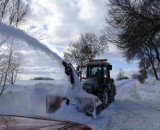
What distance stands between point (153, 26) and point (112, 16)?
104 inches

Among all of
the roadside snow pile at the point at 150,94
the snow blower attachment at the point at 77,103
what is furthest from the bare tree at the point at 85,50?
the snow blower attachment at the point at 77,103

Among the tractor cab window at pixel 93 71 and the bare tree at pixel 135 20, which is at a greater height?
the bare tree at pixel 135 20

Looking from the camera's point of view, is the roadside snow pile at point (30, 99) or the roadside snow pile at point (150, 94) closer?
the roadside snow pile at point (30, 99)

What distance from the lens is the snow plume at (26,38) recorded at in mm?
9164

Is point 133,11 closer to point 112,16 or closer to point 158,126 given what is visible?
point 112,16

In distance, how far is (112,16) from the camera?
19484mm

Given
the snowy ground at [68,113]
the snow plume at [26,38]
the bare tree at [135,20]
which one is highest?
the bare tree at [135,20]

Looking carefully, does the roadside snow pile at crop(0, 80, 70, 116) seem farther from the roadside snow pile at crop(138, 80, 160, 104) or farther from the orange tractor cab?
the roadside snow pile at crop(138, 80, 160, 104)

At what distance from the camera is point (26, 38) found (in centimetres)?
1007

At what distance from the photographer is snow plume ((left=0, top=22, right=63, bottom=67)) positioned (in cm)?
916

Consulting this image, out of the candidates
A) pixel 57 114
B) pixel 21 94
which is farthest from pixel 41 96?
pixel 57 114

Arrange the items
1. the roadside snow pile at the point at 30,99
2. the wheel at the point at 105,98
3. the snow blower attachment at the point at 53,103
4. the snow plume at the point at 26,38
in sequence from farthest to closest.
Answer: the wheel at the point at 105,98 → the roadside snow pile at the point at 30,99 → the snow blower attachment at the point at 53,103 → the snow plume at the point at 26,38

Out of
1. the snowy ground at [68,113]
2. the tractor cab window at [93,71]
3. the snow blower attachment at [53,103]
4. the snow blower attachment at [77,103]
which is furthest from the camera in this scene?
the tractor cab window at [93,71]

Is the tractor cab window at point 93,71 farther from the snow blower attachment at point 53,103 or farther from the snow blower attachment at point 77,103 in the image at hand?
the snow blower attachment at point 53,103
